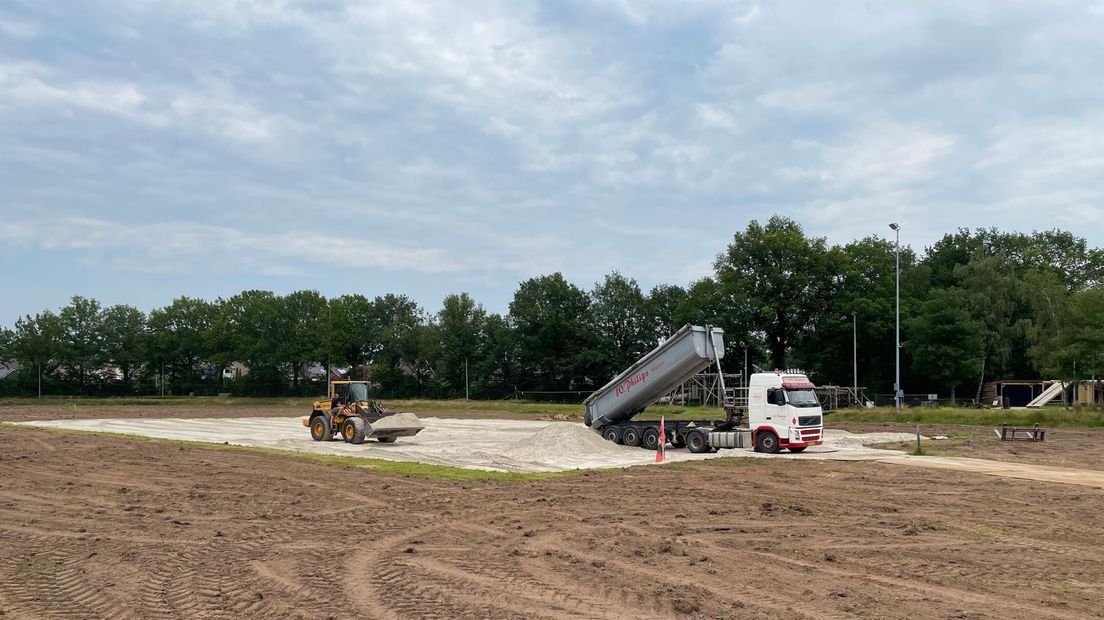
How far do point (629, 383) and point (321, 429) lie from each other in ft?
36.9

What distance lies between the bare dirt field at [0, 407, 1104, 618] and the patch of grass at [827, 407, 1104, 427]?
24870mm

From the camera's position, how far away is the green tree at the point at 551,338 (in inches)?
3091

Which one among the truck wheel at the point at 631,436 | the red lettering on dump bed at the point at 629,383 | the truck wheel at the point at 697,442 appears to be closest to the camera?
the truck wheel at the point at 697,442

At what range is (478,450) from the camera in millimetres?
26141

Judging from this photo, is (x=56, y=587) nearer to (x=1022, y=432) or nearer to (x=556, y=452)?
(x=556, y=452)

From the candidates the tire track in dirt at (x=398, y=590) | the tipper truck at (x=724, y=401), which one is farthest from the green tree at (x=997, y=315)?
the tire track in dirt at (x=398, y=590)

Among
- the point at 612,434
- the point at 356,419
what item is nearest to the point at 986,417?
the point at 612,434

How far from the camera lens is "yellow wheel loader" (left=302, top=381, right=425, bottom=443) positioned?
93.4 ft

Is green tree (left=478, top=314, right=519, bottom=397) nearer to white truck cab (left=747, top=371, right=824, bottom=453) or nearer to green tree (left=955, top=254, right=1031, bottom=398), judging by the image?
green tree (left=955, top=254, right=1031, bottom=398)

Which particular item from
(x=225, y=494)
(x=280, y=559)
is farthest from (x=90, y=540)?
(x=225, y=494)

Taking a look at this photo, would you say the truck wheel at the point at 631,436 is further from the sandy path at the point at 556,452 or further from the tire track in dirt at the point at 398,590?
the tire track in dirt at the point at 398,590

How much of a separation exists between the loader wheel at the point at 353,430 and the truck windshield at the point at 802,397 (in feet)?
46.2

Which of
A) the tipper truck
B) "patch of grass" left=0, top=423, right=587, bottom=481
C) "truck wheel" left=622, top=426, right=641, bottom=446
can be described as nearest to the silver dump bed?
the tipper truck

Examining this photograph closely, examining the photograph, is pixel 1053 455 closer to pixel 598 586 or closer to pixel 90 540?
pixel 598 586
